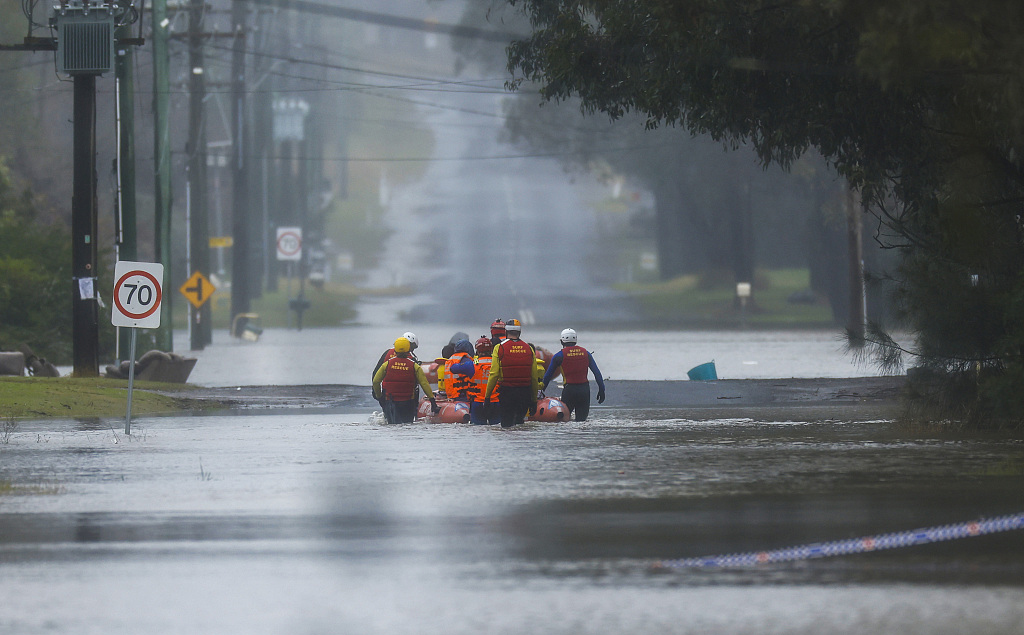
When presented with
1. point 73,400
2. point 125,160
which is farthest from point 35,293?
point 73,400

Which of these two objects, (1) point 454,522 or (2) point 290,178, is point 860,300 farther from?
(2) point 290,178

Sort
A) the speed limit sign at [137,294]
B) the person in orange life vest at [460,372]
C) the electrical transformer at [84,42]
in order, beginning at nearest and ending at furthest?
the speed limit sign at [137,294] < the person in orange life vest at [460,372] < the electrical transformer at [84,42]

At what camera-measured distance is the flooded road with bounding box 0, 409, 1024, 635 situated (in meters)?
8.11

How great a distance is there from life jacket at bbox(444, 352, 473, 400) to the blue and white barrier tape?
11.0 m

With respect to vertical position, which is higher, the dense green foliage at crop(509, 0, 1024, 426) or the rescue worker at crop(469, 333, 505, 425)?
the dense green foliage at crop(509, 0, 1024, 426)

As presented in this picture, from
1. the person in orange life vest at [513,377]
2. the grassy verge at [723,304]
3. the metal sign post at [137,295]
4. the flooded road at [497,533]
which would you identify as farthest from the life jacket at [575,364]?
the grassy verge at [723,304]

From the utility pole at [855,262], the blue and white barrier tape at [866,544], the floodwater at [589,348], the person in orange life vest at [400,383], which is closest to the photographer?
the blue and white barrier tape at [866,544]

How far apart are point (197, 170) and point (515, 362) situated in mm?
28056

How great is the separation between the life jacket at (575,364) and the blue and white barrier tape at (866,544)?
10012mm

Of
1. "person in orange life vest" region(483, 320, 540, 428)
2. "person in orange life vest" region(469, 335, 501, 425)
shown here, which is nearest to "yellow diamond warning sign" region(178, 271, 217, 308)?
"person in orange life vest" region(469, 335, 501, 425)

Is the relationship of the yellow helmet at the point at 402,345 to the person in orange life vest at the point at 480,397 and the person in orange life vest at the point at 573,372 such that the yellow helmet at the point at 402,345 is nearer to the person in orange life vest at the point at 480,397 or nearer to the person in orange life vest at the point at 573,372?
the person in orange life vest at the point at 480,397

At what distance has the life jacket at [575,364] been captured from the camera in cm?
2083

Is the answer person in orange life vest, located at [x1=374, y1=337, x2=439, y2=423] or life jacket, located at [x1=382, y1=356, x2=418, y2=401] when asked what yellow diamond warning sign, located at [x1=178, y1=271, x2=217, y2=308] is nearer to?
person in orange life vest, located at [x1=374, y1=337, x2=439, y2=423]

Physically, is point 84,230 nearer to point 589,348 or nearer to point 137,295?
point 137,295
